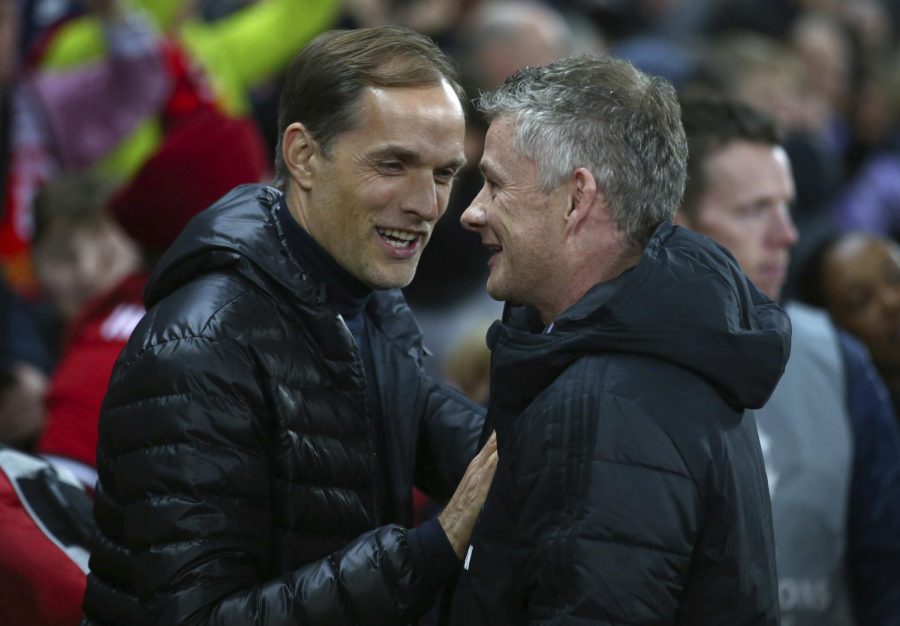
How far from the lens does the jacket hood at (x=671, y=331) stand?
8.14ft

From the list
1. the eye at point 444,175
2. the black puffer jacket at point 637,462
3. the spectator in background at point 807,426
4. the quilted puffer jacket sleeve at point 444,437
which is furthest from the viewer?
the spectator in background at point 807,426

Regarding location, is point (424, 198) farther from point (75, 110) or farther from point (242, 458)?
point (75, 110)

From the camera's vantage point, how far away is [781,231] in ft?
13.9

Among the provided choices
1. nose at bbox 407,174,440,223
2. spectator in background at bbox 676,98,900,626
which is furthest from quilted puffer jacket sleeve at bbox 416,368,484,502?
spectator in background at bbox 676,98,900,626

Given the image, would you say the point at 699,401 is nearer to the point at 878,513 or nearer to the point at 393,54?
the point at 393,54

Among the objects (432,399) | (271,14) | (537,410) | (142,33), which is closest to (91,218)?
(142,33)

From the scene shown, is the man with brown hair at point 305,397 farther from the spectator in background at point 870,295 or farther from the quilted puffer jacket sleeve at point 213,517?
the spectator in background at point 870,295

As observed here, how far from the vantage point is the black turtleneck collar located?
3.04 metres

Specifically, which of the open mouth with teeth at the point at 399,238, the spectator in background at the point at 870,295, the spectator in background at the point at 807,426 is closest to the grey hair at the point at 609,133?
the open mouth with teeth at the point at 399,238

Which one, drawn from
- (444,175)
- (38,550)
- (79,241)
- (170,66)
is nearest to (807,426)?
(444,175)

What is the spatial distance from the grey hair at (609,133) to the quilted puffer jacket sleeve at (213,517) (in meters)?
0.70

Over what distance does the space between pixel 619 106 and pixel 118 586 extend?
4.50 ft

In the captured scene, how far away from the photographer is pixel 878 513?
4133 millimetres

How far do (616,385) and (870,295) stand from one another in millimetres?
2771
